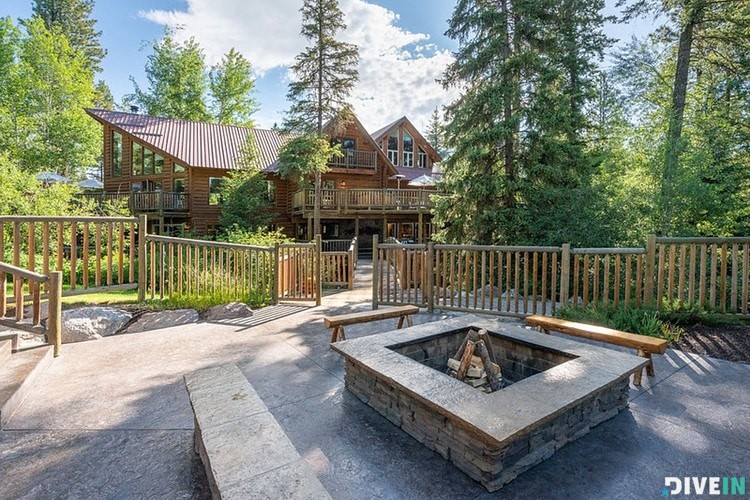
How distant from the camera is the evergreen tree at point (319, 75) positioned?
16062 mm

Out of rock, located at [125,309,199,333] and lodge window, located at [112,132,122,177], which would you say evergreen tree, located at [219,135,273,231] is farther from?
rock, located at [125,309,199,333]

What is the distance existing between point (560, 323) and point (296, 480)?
3.45 metres

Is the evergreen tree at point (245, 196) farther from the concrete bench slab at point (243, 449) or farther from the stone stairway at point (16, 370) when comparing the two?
the concrete bench slab at point (243, 449)

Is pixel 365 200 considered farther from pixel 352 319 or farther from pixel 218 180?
pixel 352 319

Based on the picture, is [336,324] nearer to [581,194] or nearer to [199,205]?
[581,194]

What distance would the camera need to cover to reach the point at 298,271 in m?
7.74

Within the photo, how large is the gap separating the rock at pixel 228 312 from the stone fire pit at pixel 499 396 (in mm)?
3409

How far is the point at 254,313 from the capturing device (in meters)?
6.46

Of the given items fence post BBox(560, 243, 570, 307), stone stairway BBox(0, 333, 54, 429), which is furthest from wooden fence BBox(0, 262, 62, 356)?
fence post BBox(560, 243, 570, 307)

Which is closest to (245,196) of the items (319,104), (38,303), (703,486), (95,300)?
(319,104)

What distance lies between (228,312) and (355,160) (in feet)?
53.8

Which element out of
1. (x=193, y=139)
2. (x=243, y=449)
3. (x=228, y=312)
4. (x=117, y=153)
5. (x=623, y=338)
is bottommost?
(x=228, y=312)

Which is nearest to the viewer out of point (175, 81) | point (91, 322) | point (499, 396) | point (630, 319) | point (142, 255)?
point (499, 396)

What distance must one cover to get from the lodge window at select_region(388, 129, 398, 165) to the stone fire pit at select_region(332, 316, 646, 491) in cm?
2254
